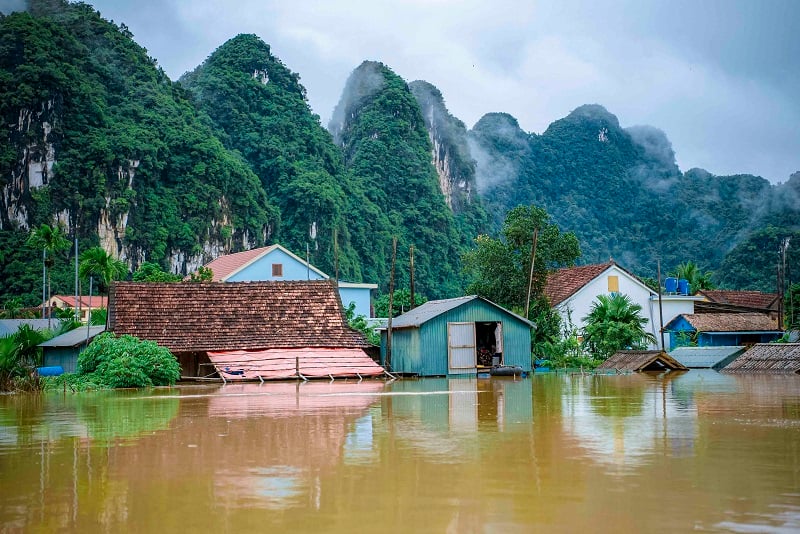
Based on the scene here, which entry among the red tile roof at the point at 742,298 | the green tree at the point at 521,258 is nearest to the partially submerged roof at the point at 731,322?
the green tree at the point at 521,258

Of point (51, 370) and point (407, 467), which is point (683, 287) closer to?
point (51, 370)

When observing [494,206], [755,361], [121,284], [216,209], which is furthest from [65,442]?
[494,206]

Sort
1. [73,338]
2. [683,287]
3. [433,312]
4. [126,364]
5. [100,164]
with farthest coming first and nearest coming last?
[100,164] < [683,287] < [433,312] < [73,338] < [126,364]

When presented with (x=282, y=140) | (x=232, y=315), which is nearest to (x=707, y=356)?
(x=232, y=315)

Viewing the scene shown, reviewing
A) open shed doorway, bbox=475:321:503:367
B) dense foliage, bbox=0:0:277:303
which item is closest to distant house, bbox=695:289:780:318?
open shed doorway, bbox=475:321:503:367

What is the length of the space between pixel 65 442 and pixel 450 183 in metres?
94.6

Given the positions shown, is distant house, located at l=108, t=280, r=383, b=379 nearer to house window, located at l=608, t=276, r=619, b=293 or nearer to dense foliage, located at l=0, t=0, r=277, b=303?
house window, located at l=608, t=276, r=619, b=293

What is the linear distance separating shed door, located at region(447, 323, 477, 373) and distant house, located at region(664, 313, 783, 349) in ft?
43.9

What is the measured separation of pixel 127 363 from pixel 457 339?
1106cm

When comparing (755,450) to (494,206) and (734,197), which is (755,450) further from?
(494,206)

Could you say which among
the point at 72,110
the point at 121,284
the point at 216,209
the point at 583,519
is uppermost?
the point at 72,110

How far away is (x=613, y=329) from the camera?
117 ft

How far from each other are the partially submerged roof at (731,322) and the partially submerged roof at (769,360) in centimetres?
783

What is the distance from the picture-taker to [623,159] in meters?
118
